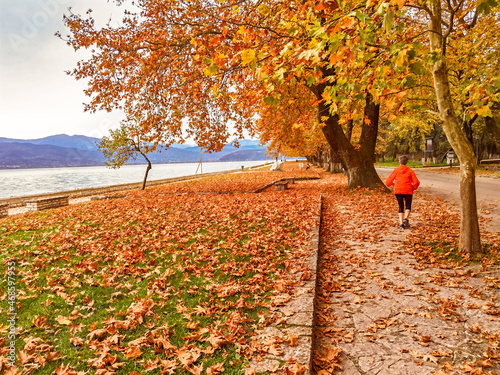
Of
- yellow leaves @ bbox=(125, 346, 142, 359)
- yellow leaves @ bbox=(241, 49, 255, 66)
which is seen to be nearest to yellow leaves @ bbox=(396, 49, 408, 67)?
yellow leaves @ bbox=(241, 49, 255, 66)

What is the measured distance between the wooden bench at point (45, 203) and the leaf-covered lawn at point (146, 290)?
20.0ft

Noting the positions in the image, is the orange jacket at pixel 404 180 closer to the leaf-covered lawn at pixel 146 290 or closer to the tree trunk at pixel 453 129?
the tree trunk at pixel 453 129

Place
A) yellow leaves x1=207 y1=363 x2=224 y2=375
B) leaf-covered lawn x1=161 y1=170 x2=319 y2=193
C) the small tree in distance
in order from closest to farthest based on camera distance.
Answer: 1. yellow leaves x1=207 y1=363 x2=224 y2=375
2. leaf-covered lawn x1=161 y1=170 x2=319 y2=193
3. the small tree in distance

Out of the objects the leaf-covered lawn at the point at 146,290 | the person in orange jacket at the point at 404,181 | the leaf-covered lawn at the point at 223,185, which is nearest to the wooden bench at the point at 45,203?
the leaf-covered lawn at the point at 146,290

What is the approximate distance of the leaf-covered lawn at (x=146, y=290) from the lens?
10.5 ft

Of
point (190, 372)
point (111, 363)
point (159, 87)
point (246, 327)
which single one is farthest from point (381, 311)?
point (159, 87)

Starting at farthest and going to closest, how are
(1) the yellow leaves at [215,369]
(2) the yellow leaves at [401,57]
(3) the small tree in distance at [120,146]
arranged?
(3) the small tree in distance at [120,146]
(2) the yellow leaves at [401,57]
(1) the yellow leaves at [215,369]

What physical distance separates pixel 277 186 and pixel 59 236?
12655 millimetres

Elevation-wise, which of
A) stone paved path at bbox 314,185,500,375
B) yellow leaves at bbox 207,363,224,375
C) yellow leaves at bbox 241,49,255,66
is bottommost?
stone paved path at bbox 314,185,500,375

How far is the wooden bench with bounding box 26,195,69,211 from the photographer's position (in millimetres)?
14516

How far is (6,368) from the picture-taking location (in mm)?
3031

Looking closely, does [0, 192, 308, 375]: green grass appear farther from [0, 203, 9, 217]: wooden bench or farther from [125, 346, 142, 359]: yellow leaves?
[0, 203, 9, 217]: wooden bench

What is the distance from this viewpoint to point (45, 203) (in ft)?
49.1

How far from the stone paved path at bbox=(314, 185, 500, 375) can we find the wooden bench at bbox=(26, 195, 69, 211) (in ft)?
48.5
